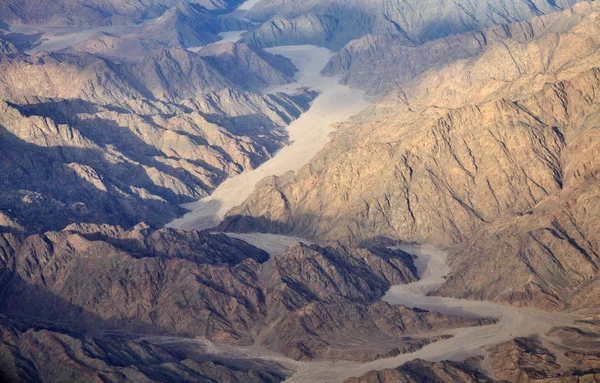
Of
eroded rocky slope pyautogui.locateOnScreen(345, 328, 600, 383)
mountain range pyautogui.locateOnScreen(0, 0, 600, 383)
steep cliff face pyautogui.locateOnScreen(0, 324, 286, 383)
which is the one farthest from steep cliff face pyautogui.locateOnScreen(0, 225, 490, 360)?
steep cliff face pyautogui.locateOnScreen(0, 324, 286, 383)

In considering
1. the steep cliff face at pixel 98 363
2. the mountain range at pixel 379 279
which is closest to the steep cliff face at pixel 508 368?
the mountain range at pixel 379 279

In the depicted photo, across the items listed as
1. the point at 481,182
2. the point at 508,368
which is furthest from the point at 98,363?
the point at 481,182

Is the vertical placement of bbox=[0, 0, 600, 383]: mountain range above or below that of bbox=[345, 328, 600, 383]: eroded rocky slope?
above

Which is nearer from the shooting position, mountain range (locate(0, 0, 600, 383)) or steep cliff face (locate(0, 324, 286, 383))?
steep cliff face (locate(0, 324, 286, 383))

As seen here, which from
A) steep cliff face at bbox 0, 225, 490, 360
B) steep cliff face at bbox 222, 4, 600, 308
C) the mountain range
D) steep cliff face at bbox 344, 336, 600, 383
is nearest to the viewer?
steep cliff face at bbox 344, 336, 600, 383

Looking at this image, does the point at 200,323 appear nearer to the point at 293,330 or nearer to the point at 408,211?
the point at 293,330

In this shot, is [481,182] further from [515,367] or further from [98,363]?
[98,363]

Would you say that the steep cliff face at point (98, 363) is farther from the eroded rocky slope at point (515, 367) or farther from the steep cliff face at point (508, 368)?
the steep cliff face at point (508, 368)

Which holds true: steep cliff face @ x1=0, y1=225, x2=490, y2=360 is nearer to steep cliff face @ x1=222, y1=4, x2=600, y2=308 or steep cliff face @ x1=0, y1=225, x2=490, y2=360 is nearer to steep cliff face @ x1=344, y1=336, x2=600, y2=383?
steep cliff face @ x1=344, y1=336, x2=600, y2=383

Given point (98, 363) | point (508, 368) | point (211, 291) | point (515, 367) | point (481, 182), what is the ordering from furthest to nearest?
point (481, 182), point (211, 291), point (98, 363), point (508, 368), point (515, 367)
